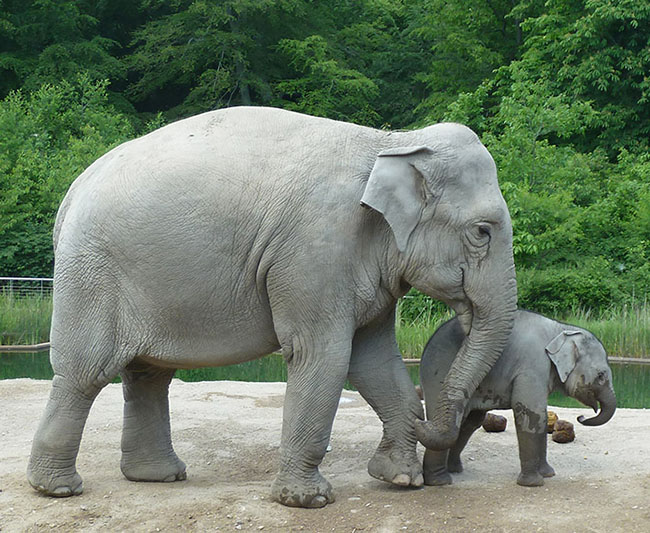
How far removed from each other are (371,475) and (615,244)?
50.0ft

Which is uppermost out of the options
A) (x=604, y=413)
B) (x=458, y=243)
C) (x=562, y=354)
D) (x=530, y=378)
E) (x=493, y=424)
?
(x=458, y=243)

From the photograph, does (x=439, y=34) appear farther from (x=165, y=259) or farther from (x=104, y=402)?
(x=165, y=259)

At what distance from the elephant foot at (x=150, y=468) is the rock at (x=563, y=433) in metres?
2.97

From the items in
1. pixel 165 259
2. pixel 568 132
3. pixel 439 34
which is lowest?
pixel 165 259

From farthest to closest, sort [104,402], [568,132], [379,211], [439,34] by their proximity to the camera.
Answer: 1. [439,34]
2. [568,132]
3. [104,402]
4. [379,211]

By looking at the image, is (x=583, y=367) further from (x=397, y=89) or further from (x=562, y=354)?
(x=397, y=89)

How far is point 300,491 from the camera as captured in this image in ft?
17.4

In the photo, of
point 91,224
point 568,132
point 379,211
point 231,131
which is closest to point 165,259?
point 91,224

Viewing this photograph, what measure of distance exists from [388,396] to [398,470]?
448 mm

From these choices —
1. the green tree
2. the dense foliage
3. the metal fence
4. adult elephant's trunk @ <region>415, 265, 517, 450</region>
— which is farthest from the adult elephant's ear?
the green tree

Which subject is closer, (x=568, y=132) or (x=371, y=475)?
(x=371, y=475)

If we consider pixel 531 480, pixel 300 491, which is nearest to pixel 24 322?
pixel 300 491

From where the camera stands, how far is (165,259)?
5324 millimetres

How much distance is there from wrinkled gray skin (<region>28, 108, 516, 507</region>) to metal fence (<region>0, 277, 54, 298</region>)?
37.6 feet
